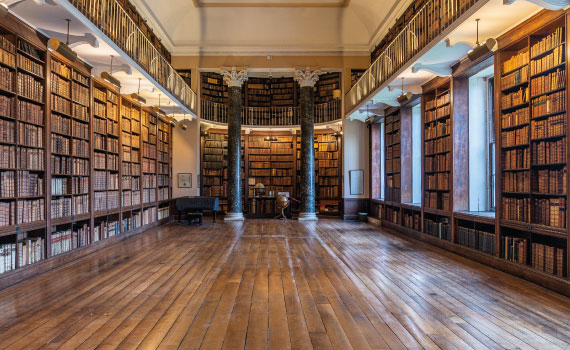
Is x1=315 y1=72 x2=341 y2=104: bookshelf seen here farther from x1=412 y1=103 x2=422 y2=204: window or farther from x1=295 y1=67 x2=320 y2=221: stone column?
x1=412 y1=103 x2=422 y2=204: window

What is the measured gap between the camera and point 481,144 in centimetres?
649

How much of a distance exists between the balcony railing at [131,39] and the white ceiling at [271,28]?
75.0 inches

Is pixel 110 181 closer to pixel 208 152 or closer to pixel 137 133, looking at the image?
pixel 137 133

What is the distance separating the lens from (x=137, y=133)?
8.91 meters

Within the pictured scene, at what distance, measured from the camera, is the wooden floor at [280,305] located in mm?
2744

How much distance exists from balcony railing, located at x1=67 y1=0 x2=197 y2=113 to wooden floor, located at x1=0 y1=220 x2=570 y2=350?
10.6 ft

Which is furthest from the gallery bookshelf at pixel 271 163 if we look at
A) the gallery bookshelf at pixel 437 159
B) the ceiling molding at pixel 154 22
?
the gallery bookshelf at pixel 437 159

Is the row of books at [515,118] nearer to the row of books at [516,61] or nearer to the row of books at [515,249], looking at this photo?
the row of books at [516,61]

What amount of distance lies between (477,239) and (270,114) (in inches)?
385

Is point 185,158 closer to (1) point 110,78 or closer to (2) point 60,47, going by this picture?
(1) point 110,78

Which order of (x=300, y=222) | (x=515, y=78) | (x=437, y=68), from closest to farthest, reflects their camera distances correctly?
(x=515, y=78) < (x=437, y=68) < (x=300, y=222)

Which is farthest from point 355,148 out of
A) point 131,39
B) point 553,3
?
point 553,3

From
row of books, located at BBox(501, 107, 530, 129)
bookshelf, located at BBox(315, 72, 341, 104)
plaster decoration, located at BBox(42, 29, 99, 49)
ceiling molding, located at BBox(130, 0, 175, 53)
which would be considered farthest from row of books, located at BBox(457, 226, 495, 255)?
ceiling molding, located at BBox(130, 0, 175, 53)

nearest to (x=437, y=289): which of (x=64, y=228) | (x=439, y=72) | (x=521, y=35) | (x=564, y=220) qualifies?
(x=564, y=220)
